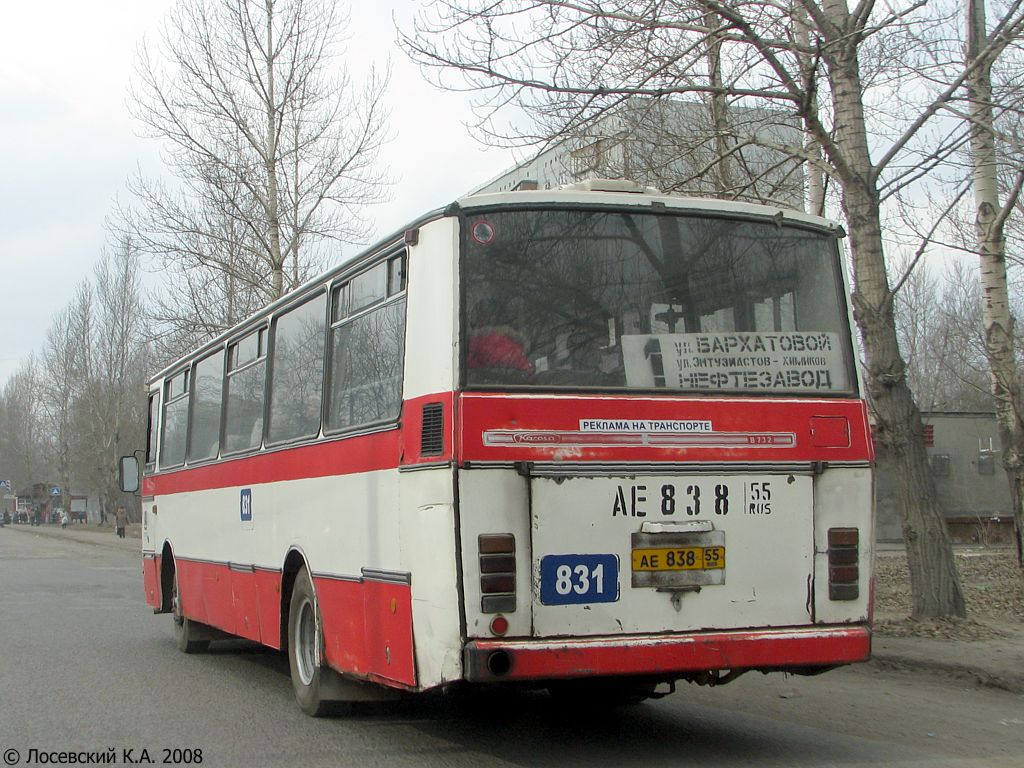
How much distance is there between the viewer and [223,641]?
1355cm

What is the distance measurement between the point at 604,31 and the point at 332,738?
779 centimetres

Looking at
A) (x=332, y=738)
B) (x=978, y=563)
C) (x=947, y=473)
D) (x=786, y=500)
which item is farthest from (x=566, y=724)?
(x=947, y=473)

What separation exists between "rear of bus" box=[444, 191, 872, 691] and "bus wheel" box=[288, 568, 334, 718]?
2.07m

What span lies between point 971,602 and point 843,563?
7645mm

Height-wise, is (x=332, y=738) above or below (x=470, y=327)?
below

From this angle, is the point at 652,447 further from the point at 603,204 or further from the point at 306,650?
the point at 306,650

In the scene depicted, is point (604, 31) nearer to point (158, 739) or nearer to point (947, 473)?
point (158, 739)

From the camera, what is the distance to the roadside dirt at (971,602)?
11.2m

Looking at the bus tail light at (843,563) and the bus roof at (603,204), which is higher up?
the bus roof at (603,204)

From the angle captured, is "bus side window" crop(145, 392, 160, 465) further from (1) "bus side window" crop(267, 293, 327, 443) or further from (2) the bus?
(2) the bus

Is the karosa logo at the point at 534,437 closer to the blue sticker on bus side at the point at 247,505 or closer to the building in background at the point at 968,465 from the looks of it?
the blue sticker on bus side at the point at 247,505

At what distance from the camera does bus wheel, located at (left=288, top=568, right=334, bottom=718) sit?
802 cm

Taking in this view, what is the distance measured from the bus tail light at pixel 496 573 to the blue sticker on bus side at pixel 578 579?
19 centimetres

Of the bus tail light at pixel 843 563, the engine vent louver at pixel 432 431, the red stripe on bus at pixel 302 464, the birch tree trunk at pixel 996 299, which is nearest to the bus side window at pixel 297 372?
the red stripe on bus at pixel 302 464
